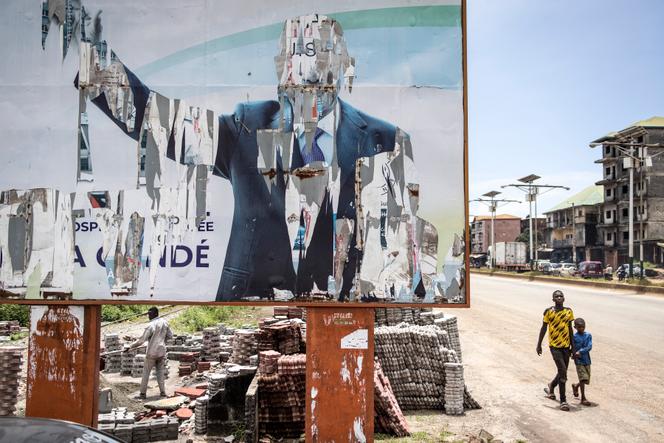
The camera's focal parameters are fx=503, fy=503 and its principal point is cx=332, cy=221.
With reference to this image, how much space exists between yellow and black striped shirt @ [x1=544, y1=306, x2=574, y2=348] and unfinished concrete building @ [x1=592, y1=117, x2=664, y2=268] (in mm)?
52191

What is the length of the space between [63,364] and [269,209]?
328 cm

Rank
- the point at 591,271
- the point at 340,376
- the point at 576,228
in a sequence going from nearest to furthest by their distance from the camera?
the point at 340,376
the point at 591,271
the point at 576,228

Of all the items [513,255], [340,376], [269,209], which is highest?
[269,209]

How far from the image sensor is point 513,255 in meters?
61.2

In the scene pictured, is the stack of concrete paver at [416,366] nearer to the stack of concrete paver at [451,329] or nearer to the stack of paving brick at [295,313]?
the stack of concrete paver at [451,329]

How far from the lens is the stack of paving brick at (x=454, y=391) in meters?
9.55

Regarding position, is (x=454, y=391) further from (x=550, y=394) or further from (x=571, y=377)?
(x=571, y=377)

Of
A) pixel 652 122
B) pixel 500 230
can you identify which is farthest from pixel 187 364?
pixel 500 230

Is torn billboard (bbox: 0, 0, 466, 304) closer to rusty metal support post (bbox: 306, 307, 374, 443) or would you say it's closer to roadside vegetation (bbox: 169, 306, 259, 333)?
rusty metal support post (bbox: 306, 307, 374, 443)

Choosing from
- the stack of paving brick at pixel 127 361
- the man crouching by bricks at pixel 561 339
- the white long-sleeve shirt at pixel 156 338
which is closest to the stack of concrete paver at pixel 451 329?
the man crouching by bricks at pixel 561 339

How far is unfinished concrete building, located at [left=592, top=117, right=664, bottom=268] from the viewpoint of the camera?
60281 millimetres

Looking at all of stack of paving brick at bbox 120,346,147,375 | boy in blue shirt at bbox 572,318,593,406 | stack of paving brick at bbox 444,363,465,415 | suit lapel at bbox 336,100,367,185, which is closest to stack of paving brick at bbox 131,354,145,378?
stack of paving brick at bbox 120,346,147,375

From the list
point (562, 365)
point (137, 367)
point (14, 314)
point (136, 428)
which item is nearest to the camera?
point (136, 428)

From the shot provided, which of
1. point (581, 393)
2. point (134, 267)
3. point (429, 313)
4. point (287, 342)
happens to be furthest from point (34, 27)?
point (581, 393)
